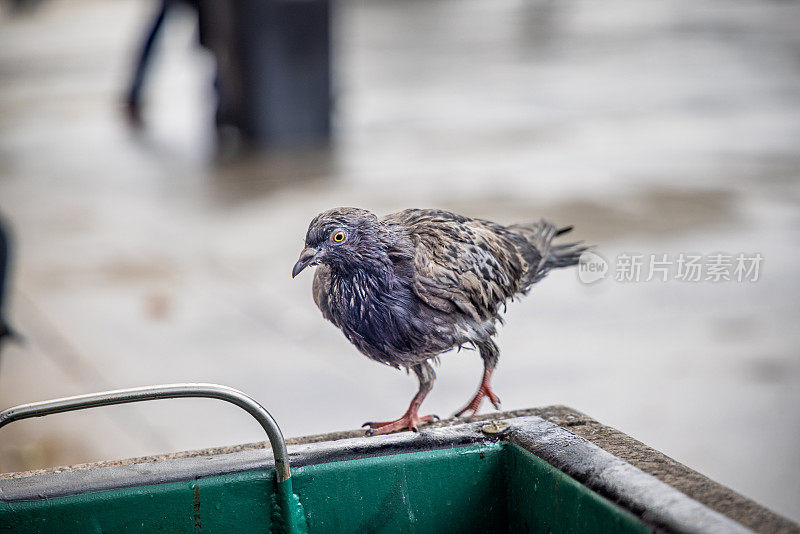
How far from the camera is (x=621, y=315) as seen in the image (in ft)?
18.4

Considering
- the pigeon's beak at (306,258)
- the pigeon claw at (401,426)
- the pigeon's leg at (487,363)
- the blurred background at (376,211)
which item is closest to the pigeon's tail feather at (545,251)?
the pigeon's leg at (487,363)

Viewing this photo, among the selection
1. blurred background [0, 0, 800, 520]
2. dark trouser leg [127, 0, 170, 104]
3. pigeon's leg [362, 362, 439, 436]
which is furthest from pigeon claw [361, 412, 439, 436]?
dark trouser leg [127, 0, 170, 104]

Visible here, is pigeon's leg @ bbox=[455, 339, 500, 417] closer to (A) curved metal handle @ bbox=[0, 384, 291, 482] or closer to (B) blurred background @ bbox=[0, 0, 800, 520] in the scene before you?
(A) curved metal handle @ bbox=[0, 384, 291, 482]

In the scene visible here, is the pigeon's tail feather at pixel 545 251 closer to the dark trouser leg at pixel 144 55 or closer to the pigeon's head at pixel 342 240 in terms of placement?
the pigeon's head at pixel 342 240

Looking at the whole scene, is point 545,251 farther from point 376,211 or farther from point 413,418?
point 376,211

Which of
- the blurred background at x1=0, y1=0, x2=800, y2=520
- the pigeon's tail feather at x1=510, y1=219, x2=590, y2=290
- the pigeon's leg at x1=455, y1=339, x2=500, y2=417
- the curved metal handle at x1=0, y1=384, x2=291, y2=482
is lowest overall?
the blurred background at x1=0, y1=0, x2=800, y2=520

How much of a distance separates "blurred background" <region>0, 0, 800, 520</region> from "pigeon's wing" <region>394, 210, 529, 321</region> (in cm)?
253

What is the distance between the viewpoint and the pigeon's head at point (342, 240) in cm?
156

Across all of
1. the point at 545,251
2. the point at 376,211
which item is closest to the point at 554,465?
the point at 545,251

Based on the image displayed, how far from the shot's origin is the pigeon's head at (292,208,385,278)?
1.56 m

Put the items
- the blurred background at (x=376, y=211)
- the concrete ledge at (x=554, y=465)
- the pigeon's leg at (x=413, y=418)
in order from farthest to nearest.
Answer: the blurred background at (x=376, y=211) < the pigeon's leg at (x=413, y=418) < the concrete ledge at (x=554, y=465)

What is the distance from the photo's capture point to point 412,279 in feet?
5.71

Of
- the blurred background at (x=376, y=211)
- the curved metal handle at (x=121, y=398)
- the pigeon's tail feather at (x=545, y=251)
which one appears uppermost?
the pigeon's tail feather at (x=545, y=251)

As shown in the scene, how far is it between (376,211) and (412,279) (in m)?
5.74
